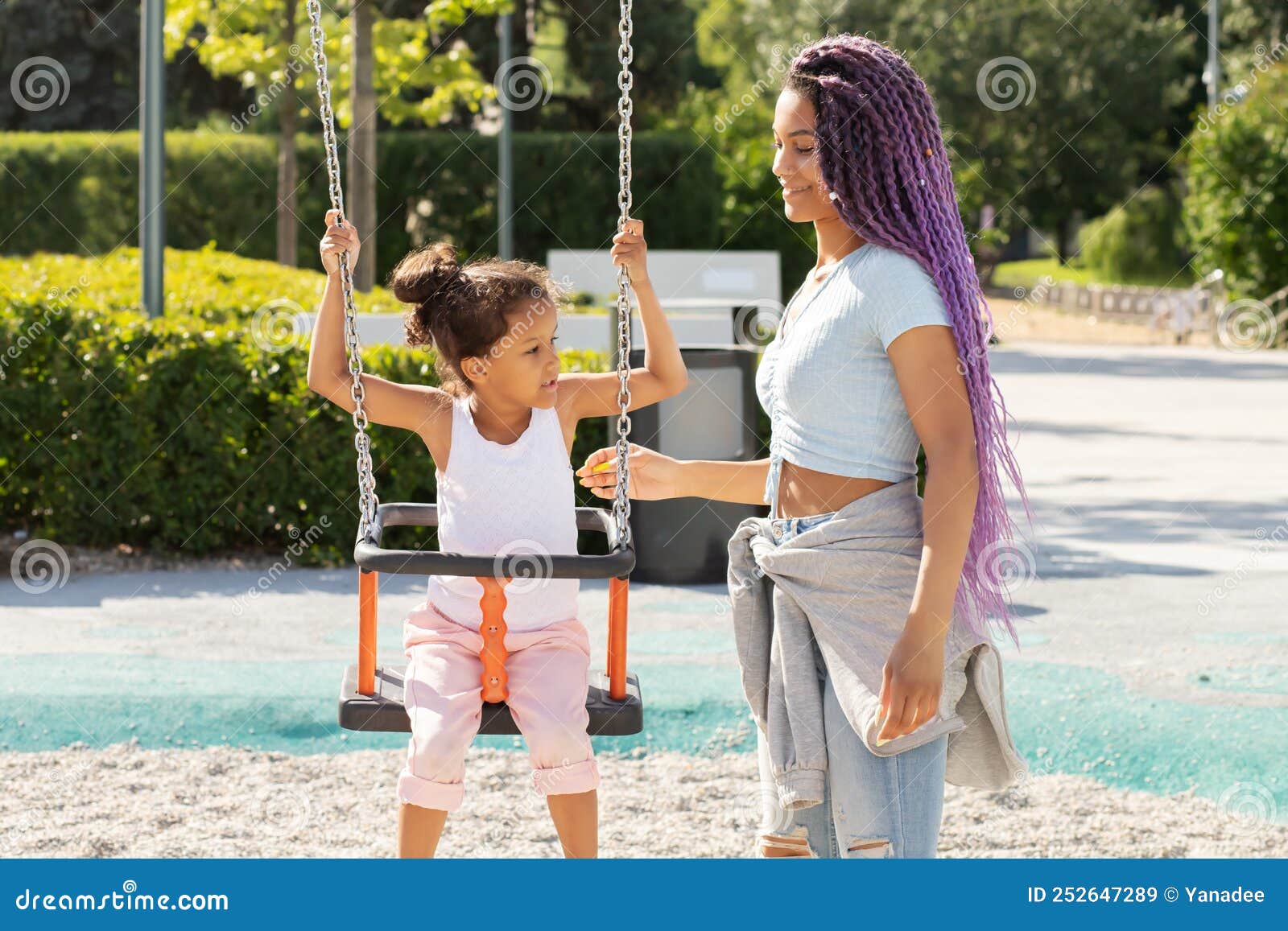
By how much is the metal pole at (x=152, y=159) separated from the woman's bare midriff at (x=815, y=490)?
5996 millimetres

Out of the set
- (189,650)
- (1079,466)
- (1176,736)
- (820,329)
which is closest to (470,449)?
(820,329)

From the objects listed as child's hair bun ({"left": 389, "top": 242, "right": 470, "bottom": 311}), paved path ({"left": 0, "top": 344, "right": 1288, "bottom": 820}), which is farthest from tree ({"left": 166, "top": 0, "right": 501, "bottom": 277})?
child's hair bun ({"left": 389, "top": 242, "right": 470, "bottom": 311})

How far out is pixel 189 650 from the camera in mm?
5953

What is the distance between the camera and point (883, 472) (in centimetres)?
247

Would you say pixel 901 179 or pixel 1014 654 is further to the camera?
pixel 1014 654

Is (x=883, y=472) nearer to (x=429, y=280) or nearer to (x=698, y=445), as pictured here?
(x=429, y=280)

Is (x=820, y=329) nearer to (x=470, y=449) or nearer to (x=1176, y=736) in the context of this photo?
(x=470, y=449)

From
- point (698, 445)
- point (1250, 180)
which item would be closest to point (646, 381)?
point (698, 445)

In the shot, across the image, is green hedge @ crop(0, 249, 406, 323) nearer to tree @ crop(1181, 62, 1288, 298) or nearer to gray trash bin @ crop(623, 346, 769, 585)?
gray trash bin @ crop(623, 346, 769, 585)

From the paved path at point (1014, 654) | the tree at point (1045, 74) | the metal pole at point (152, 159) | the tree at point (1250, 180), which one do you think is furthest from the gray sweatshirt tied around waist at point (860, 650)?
the tree at point (1045, 74)

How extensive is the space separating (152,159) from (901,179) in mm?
6451

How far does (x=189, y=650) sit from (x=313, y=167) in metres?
18.4

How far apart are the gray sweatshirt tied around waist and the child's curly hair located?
0.71 meters

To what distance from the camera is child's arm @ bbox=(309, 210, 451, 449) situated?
9.85 ft
